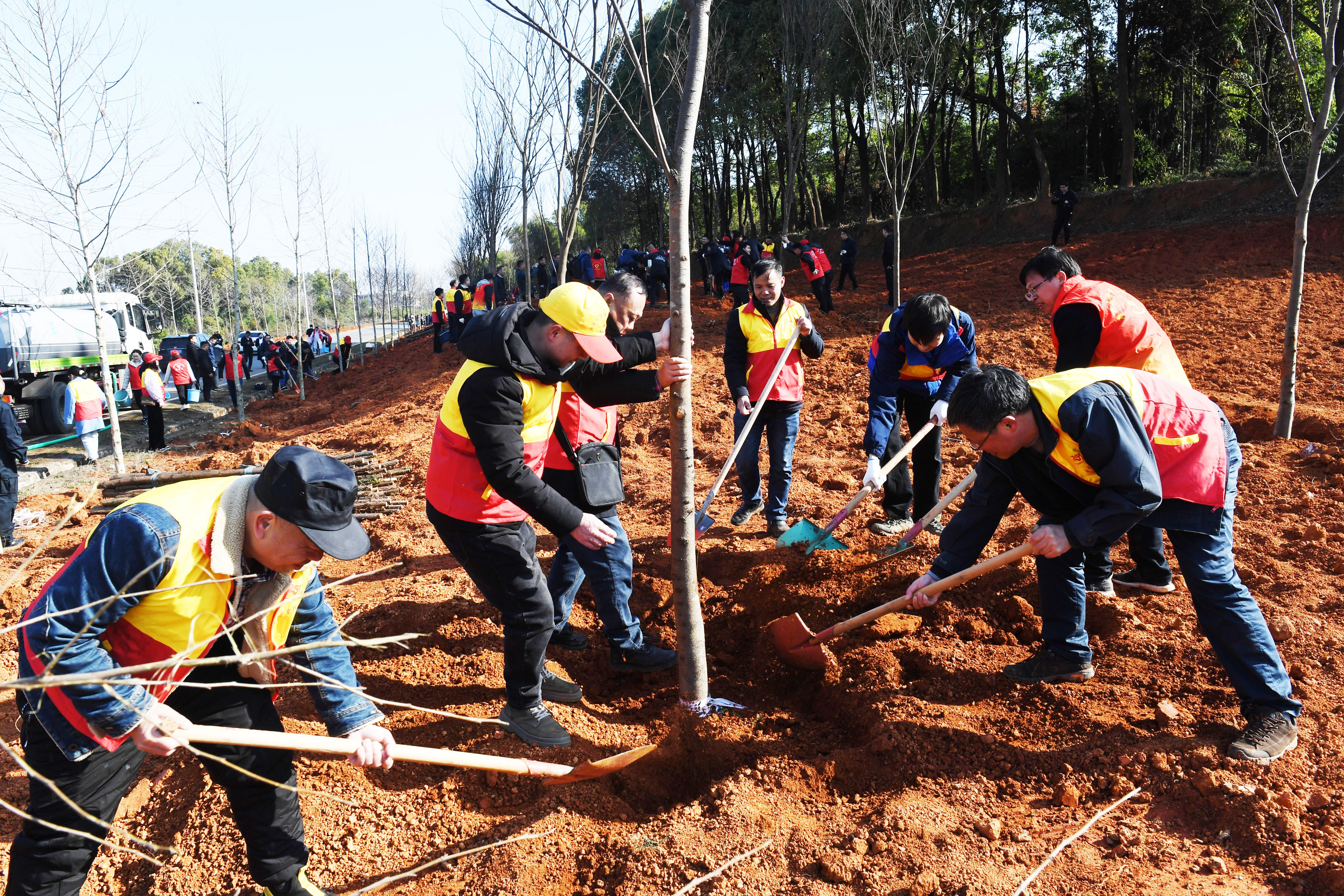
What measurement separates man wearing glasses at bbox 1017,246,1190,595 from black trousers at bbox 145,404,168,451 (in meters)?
12.5

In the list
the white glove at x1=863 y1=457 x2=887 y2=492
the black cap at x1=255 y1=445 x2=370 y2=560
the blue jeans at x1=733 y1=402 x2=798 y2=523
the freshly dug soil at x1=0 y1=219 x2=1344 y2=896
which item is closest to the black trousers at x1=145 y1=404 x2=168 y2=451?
the freshly dug soil at x1=0 y1=219 x2=1344 y2=896

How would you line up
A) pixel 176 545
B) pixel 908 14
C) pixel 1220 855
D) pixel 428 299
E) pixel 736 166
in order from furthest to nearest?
pixel 428 299
pixel 736 166
pixel 908 14
pixel 1220 855
pixel 176 545

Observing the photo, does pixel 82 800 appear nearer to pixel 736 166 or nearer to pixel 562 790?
pixel 562 790

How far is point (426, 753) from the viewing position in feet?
7.80

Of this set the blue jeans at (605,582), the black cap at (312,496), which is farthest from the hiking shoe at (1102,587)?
the black cap at (312,496)

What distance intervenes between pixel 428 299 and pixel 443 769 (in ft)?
202

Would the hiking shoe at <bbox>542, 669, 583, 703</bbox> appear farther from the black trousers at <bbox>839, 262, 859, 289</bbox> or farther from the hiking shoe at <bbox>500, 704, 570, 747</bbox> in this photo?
the black trousers at <bbox>839, 262, 859, 289</bbox>

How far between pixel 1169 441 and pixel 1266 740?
1.09m

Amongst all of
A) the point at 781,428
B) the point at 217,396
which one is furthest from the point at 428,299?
the point at 781,428

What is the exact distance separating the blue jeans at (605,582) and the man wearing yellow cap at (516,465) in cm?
52

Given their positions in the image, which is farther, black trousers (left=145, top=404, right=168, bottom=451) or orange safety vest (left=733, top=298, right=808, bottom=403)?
black trousers (left=145, top=404, right=168, bottom=451)

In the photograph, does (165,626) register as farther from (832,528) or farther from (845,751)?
(832,528)

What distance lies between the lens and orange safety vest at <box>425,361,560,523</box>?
2.96 metres

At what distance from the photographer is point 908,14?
470 inches
